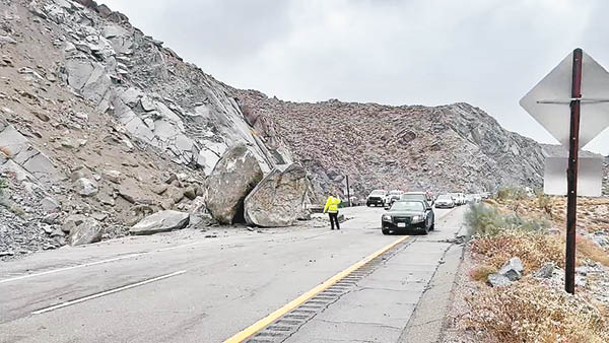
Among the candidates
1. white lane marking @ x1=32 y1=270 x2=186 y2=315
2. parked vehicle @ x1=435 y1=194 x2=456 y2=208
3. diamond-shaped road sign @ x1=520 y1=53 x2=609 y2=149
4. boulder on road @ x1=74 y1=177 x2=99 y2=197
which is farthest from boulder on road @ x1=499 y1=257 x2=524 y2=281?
parked vehicle @ x1=435 y1=194 x2=456 y2=208

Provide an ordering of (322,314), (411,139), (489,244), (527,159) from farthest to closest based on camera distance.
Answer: (527,159), (411,139), (489,244), (322,314)

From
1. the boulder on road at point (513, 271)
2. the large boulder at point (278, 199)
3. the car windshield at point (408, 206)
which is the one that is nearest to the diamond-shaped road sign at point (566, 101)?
the boulder on road at point (513, 271)

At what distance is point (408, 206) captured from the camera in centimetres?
2402

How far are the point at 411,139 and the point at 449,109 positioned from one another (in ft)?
34.3

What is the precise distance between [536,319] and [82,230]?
16.4 meters

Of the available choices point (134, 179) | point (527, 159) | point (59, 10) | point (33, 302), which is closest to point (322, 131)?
point (527, 159)

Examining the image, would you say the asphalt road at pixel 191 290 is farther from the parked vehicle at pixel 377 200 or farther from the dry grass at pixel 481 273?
the parked vehicle at pixel 377 200

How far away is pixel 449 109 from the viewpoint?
9069 centimetres

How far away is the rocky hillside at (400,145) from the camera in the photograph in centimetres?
7444

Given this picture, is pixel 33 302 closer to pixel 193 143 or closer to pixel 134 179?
pixel 134 179

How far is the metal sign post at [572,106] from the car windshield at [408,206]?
16.3 meters

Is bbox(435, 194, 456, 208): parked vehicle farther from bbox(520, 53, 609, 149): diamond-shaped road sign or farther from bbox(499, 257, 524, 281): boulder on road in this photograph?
bbox(520, 53, 609, 149): diamond-shaped road sign

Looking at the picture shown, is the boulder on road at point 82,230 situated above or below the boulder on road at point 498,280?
below

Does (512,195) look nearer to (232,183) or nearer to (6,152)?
(232,183)
